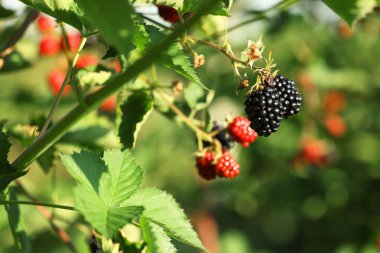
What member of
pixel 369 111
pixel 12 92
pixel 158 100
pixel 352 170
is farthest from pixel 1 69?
pixel 369 111

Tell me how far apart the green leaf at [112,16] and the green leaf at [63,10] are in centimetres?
39

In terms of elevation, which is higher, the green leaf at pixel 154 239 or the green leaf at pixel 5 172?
the green leaf at pixel 5 172

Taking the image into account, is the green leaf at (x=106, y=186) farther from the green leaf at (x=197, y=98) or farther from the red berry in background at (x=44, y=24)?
the red berry in background at (x=44, y=24)

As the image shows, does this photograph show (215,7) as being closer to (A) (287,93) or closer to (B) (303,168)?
(A) (287,93)

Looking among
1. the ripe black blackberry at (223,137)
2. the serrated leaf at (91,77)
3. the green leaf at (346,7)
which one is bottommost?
the ripe black blackberry at (223,137)

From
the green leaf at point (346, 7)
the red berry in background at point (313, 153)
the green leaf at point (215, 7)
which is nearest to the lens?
the green leaf at point (215, 7)

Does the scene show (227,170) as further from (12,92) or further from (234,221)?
(234,221)

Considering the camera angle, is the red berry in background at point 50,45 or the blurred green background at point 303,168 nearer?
the red berry in background at point 50,45

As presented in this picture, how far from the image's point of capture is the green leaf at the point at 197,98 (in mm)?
1989

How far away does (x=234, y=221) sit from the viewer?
4773mm

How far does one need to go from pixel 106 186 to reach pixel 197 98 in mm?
782

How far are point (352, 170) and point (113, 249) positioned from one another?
3.36 m

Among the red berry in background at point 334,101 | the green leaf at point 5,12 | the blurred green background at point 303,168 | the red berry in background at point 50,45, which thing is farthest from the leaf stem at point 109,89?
the red berry in background at point 334,101

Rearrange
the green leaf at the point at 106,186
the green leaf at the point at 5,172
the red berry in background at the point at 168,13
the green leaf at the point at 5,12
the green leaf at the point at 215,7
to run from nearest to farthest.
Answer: the green leaf at the point at 106,186 → the green leaf at the point at 5,172 → the green leaf at the point at 215,7 → the red berry in background at the point at 168,13 → the green leaf at the point at 5,12
